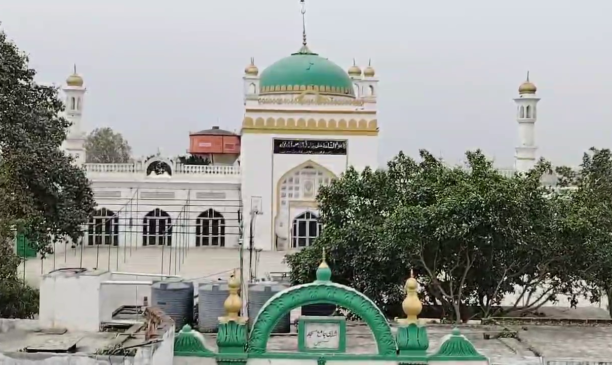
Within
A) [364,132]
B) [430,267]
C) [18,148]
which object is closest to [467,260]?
[430,267]

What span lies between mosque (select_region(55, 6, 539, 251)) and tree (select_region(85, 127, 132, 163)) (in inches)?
706

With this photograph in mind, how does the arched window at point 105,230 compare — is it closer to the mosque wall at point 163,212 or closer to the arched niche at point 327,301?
the mosque wall at point 163,212

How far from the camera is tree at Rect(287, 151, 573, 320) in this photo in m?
9.66

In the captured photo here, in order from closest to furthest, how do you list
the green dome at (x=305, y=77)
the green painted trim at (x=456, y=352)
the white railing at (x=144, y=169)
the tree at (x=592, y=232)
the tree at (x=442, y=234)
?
the green painted trim at (x=456, y=352), the tree at (x=442, y=234), the tree at (x=592, y=232), the white railing at (x=144, y=169), the green dome at (x=305, y=77)

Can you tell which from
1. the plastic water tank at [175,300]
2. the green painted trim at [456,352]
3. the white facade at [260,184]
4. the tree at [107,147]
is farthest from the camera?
the tree at [107,147]

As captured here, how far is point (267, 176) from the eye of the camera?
2472cm

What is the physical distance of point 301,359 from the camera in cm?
610

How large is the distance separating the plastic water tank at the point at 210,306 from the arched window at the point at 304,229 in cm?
1746

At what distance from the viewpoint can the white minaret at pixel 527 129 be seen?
26.2 m

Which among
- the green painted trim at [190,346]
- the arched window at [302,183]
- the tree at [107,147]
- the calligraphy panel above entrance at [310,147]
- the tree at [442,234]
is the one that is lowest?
the green painted trim at [190,346]

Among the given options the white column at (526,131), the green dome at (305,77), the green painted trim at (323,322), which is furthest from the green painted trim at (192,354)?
the white column at (526,131)

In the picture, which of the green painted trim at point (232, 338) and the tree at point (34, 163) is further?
the tree at point (34, 163)

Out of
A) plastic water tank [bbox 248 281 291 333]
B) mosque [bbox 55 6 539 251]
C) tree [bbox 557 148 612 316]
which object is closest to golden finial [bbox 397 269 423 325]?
plastic water tank [bbox 248 281 291 333]

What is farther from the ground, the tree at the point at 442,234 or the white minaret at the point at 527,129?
the white minaret at the point at 527,129
